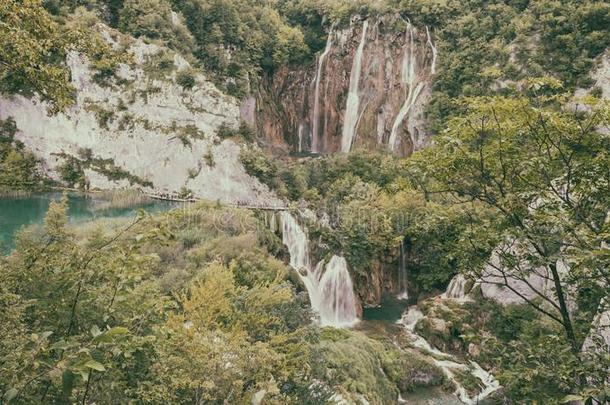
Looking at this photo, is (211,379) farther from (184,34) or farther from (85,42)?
(184,34)

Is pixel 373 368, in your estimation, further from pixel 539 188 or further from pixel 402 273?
pixel 539 188

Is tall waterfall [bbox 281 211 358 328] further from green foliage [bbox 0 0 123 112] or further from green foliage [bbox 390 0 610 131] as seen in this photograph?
green foliage [bbox 0 0 123 112]

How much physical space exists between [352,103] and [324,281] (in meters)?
24.5

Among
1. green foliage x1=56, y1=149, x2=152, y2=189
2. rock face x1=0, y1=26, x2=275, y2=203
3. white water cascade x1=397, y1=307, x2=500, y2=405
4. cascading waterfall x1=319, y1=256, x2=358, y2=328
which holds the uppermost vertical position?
rock face x1=0, y1=26, x2=275, y2=203

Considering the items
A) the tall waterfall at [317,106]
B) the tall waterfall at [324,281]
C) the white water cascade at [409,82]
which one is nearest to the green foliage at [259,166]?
the tall waterfall at [317,106]

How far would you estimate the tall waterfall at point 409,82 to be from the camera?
134ft

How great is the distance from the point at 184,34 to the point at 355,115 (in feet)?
56.8

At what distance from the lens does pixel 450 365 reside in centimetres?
1759

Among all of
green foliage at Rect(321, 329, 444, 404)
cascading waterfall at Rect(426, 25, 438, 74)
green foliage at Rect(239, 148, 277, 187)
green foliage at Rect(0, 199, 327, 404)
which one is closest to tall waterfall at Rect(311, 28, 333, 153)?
cascading waterfall at Rect(426, 25, 438, 74)

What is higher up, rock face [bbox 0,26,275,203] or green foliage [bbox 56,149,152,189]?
rock face [bbox 0,26,275,203]

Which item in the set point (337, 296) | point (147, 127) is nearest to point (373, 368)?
point (337, 296)

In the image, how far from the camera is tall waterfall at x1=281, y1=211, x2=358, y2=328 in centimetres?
2192

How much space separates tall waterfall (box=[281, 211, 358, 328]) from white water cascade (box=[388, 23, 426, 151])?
1912cm

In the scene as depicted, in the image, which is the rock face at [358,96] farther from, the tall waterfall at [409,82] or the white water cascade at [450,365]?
the white water cascade at [450,365]
